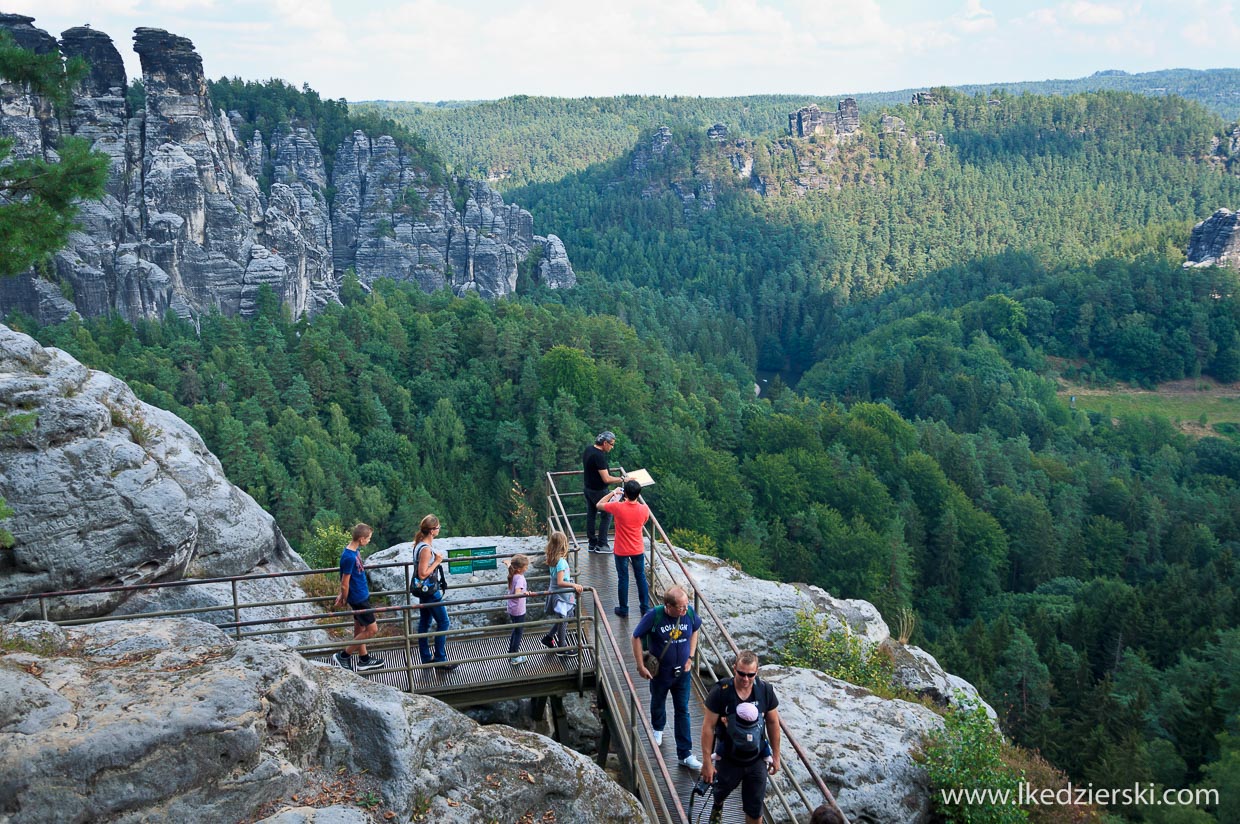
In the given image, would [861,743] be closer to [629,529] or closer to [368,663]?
[629,529]

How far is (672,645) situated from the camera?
8.92 meters

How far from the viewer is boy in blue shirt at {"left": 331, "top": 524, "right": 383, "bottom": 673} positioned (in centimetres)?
1079

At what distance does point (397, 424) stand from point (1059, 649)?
38.9 meters

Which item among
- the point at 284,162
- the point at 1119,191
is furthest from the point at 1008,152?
the point at 284,162

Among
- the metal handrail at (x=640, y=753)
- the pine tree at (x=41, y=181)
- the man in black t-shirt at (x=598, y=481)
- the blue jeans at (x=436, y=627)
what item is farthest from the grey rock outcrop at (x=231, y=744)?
the man in black t-shirt at (x=598, y=481)

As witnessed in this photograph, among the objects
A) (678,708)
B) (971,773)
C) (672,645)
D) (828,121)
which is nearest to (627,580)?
(678,708)

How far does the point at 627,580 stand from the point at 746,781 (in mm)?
4084

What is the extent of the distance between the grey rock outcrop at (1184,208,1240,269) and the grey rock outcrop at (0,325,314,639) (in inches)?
5040

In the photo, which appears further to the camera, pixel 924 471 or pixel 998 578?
pixel 924 471

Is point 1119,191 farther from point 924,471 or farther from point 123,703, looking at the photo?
point 123,703

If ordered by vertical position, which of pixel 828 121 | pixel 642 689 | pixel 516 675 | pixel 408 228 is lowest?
pixel 642 689

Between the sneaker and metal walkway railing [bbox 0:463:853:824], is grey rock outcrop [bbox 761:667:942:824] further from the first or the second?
the sneaker

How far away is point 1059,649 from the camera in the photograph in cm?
4284

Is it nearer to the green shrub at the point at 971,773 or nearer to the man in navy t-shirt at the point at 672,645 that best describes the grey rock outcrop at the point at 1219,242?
the green shrub at the point at 971,773
